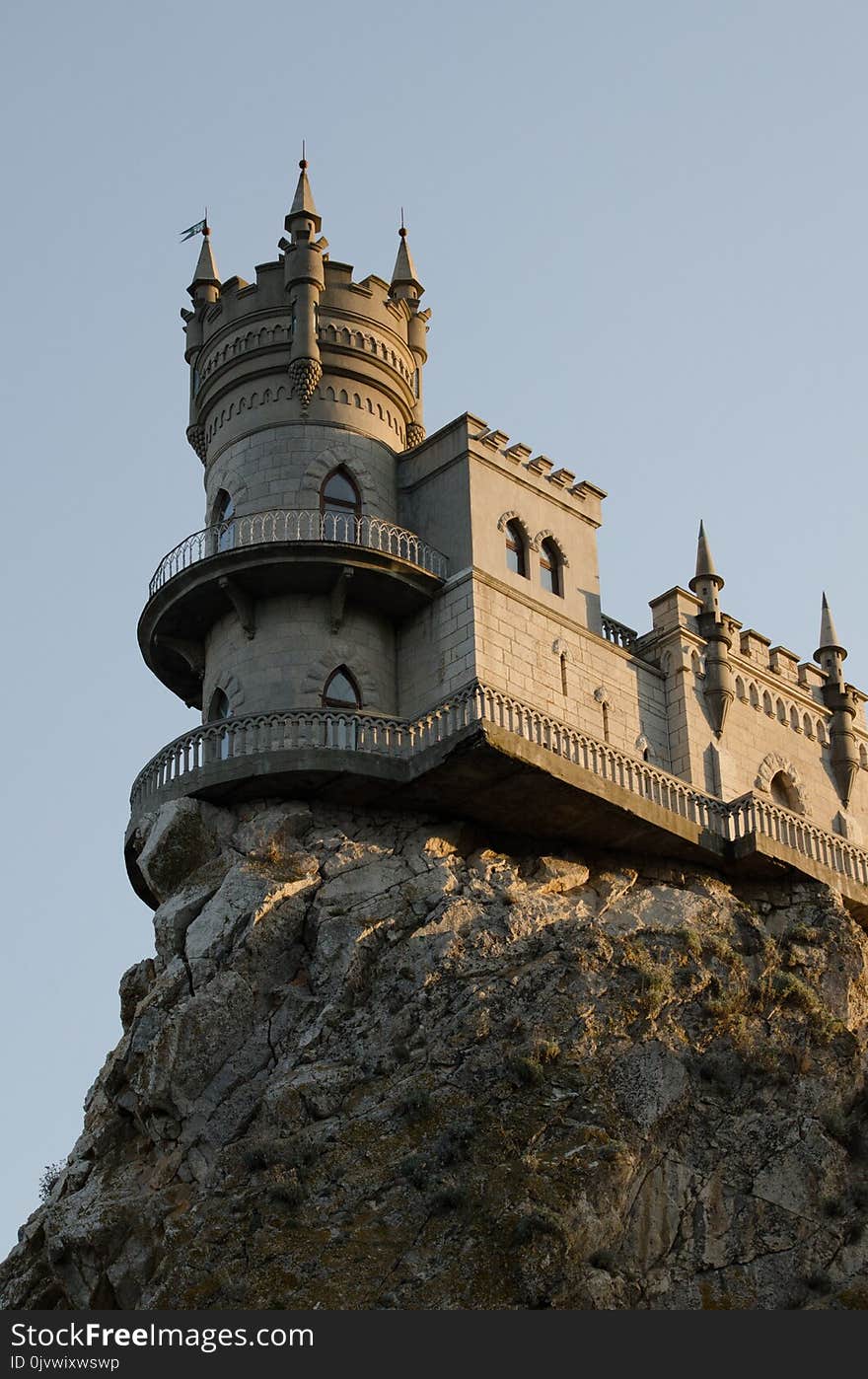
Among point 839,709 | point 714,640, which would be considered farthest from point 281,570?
point 839,709

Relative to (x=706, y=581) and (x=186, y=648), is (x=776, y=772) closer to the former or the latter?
(x=706, y=581)

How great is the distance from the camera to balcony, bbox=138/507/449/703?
44125 millimetres

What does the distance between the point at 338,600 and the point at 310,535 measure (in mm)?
1349

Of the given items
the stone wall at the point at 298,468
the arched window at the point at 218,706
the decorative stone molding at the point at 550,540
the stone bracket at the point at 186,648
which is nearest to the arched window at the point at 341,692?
the arched window at the point at 218,706

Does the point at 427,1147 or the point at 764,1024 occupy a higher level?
the point at 764,1024

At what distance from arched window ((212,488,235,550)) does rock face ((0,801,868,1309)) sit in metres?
5.66

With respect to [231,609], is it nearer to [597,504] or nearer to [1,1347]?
[597,504]

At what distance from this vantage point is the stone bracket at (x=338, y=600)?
44375mm

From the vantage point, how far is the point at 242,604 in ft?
146

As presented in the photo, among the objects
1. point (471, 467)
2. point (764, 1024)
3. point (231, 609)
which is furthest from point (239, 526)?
point (764, 1024)

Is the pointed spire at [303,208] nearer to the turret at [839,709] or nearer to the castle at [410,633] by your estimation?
the castle at [410,633]

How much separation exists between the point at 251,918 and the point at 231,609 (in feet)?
22.9

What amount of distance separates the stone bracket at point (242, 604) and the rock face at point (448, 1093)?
12.8 feet

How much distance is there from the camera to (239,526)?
45.3m
